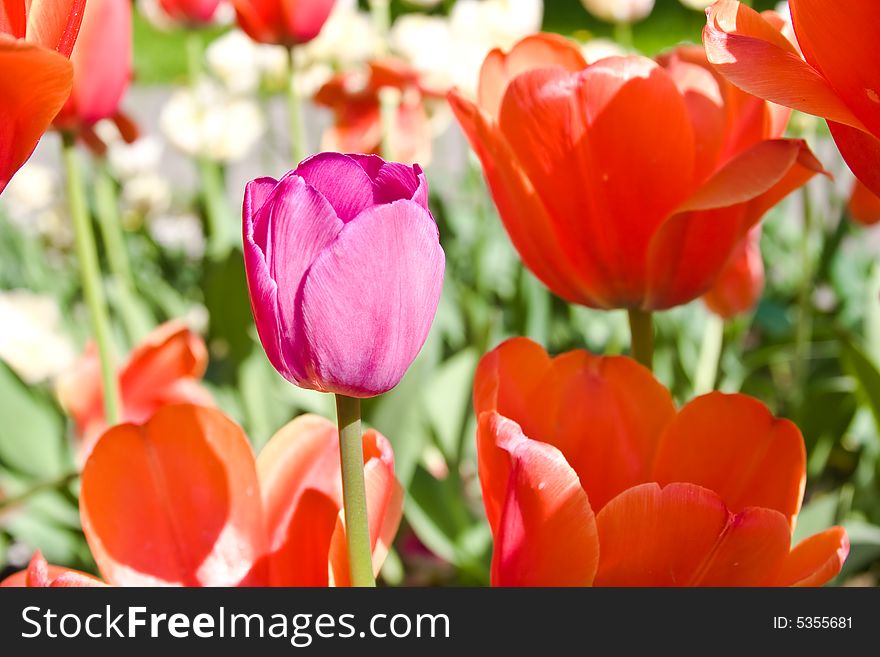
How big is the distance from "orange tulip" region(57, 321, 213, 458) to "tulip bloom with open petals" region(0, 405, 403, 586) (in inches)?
11.8

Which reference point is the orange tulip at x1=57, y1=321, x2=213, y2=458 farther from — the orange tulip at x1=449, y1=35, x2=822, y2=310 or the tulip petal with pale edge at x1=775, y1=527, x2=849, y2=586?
the tulip petal with pale edge at x1=775, y1=527, x2=849, y2=586

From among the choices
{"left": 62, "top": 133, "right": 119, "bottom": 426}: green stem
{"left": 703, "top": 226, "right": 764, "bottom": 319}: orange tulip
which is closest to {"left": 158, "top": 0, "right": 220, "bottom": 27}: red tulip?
{"left": 62, "top": 133, "right": 119, "bottom": 426}: green stem

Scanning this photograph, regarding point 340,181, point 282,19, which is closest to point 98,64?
point 282,19

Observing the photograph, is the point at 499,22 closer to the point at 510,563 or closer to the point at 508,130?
the point at 508,130

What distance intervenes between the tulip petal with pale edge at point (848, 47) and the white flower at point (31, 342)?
1.01 metres

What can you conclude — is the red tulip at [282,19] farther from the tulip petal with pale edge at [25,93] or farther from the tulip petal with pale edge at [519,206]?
the tulip petal with pale edge at [25,93]

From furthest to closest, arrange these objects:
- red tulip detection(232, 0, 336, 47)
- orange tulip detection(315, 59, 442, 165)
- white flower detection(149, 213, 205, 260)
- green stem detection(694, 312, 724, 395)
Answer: white flower detection(149, 213, 205, 260)
orange tulip detection(315, 59, 442, 165)
green stem detection(694, 312, 724, 395)
red tulip detection(232, 0, 336, 47)

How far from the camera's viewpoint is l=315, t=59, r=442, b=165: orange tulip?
1.12 meters

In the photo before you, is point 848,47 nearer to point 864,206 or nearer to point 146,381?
point 146,381

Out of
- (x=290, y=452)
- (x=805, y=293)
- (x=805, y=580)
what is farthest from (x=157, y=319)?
(x=805, y=580)

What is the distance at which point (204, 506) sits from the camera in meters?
0.43

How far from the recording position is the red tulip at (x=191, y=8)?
2.94ft

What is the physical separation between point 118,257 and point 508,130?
36.4 inches

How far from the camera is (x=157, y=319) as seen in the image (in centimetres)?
141
